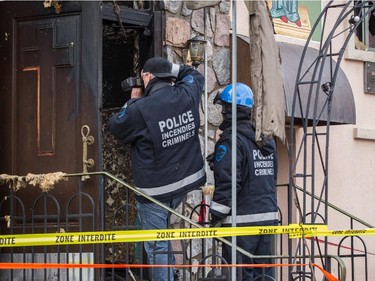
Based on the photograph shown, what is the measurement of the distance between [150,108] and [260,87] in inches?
34.8

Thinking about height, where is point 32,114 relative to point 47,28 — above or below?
below

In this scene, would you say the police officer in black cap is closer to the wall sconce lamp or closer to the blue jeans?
the blue jeans

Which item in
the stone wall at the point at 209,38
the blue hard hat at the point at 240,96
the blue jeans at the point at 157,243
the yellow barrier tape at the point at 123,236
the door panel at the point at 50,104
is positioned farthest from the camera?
the stone wall at the point at 209,38

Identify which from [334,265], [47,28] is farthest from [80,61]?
[334,265]

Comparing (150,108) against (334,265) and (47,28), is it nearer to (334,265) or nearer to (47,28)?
(47,28)

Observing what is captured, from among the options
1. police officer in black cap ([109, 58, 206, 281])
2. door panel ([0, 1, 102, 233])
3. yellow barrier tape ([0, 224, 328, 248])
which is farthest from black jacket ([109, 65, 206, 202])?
door panel ([0, 1, 102, 233])

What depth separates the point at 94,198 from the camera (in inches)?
367

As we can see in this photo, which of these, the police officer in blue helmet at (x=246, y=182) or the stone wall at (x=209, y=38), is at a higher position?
the stone wall at (x=209, y=38)

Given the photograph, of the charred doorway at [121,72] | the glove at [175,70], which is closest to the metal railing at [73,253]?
the charred doorway at [121,72]

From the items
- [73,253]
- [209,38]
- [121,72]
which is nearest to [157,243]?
[73,253]

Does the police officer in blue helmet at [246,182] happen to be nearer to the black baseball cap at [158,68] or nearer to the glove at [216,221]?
the glove at [216,221]

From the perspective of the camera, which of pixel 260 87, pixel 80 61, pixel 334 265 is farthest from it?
pixel 334 265

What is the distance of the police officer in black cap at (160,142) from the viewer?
8875 mm

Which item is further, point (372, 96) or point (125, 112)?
point (372, 96)
